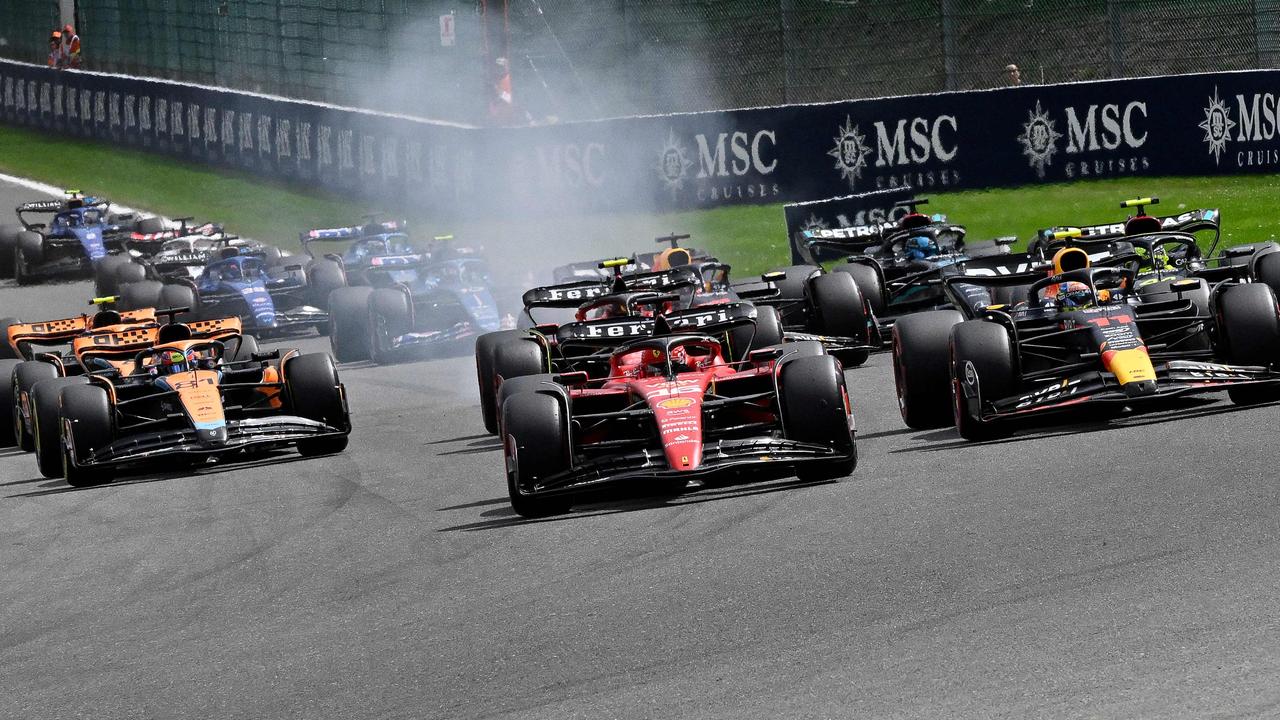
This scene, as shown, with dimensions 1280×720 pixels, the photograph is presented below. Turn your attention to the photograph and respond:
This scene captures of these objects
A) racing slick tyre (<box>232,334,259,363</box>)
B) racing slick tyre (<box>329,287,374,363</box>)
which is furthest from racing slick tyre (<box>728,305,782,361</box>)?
racing slick tyre (<box>329,287,374,363</box>)

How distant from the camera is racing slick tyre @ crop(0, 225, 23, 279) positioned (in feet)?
110

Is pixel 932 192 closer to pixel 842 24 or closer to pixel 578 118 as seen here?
pixel 842 24

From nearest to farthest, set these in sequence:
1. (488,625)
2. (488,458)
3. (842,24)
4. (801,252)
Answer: (488,625), (488,458), (801,252), (842,24)

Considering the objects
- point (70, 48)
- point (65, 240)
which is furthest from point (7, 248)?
point (70, 48)

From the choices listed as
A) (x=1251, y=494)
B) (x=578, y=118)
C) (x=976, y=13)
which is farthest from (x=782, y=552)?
(x=578, y=118)

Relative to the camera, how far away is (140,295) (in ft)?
84.5

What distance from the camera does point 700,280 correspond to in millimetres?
17750

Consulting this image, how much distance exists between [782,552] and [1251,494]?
221 cm

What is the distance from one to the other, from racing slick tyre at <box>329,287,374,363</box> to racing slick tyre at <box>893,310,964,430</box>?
10.6m

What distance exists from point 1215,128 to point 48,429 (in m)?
17.7

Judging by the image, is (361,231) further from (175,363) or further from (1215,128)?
(1215,128)

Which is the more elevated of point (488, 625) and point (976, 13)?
point (976, 13)

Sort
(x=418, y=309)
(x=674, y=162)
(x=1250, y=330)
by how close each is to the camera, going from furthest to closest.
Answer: (x=674, y=162) → (x=418, y=309) → (x=1250, y=330)

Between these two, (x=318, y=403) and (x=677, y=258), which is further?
(x=677, y=258)
